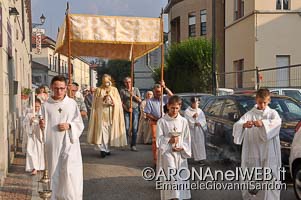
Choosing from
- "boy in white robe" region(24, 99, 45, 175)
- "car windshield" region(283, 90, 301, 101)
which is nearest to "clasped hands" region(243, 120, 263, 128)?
"boy in white robe" region(24, 99, 45, 175)

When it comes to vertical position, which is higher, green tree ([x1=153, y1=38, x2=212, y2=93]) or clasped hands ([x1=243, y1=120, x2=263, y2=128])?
green tree ([x1=153, y1=38, x2=212, y2=93])

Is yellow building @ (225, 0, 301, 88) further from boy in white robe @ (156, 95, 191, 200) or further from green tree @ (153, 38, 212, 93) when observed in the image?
boy in white robe @ (156, 95, 191, 200)

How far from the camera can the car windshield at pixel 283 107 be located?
32.6ft

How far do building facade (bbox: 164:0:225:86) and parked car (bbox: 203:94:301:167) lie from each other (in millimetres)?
28302

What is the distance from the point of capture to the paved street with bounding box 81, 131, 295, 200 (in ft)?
26.5

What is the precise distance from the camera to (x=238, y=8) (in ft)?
102

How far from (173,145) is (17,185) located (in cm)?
321

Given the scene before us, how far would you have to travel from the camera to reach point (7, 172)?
9.67 meters

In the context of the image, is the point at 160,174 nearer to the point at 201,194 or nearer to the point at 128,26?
the point at 201,194

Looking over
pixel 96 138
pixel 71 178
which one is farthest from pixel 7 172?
pixel 71 178

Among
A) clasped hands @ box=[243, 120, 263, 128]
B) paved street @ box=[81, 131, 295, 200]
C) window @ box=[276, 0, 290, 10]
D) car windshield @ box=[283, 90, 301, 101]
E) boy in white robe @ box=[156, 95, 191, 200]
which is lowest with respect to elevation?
paved street @ box=[81, 131, 295, 200]

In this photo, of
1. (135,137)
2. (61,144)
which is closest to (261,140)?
(61,144)

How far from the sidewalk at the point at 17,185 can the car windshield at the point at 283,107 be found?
4341 mm

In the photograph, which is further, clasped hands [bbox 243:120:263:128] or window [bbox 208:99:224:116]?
window [bbox 208:99:224:116]
